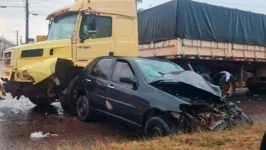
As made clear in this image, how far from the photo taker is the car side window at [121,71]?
20.2ft

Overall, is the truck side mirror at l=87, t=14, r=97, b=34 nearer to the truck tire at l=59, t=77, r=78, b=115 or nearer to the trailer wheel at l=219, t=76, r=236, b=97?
the truck tire at l=59, t=77, r=78, b=115

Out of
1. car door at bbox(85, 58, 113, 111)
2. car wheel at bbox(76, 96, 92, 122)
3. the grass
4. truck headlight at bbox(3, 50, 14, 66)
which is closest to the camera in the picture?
the grass

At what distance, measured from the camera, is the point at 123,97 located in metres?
5.98

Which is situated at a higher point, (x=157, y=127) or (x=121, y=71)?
(x=121, y=71)

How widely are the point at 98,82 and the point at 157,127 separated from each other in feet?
7.40

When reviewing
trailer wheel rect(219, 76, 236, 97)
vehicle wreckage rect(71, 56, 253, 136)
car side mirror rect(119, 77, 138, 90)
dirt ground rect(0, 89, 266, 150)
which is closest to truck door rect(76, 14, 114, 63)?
vehicle wreckage rect(71, 56, 253, 136)

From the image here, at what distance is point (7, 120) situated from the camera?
24.5 feet

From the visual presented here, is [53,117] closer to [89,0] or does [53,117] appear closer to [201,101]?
[89,0]

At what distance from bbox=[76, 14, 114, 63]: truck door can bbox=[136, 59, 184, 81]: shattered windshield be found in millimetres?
2225

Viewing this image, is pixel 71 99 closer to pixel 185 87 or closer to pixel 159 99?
pixel 159 99

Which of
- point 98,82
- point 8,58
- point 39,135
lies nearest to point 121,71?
point 98,82

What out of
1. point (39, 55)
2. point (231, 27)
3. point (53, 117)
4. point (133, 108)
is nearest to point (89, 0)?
point (39, 55)

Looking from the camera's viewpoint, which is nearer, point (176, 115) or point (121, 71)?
point (176, 115)

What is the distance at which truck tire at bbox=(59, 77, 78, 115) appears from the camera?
310 inches
